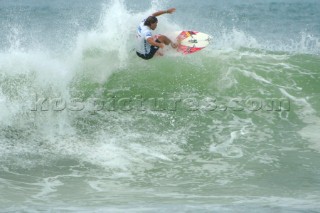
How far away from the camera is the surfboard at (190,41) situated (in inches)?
484

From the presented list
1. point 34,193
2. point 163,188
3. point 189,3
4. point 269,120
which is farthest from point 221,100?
point 189,3

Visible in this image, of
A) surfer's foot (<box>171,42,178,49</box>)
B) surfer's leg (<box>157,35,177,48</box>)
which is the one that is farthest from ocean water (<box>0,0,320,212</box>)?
surfer's leg (<box>157,35,177,48</box>)

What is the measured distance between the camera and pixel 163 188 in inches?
311

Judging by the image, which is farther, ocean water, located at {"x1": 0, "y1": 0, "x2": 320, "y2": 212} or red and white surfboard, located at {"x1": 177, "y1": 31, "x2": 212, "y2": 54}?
red and white surfboard, located at {"x1": 177, "y1": 31, "x2": 212, "y2": 54}

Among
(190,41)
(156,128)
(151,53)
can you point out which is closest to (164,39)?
(151,53)

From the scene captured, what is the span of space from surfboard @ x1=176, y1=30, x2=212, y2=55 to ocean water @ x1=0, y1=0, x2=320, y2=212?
0.29m

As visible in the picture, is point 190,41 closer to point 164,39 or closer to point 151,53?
point 164,39

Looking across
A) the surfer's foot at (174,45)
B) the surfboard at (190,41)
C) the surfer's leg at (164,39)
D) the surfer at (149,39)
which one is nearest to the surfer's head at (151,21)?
the surfer at (149,39)

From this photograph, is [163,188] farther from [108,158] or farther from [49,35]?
[49,35]

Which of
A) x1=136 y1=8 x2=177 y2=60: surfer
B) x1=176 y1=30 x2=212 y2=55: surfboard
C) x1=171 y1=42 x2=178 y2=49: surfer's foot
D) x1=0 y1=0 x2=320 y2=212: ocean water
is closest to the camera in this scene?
x1=0 y1=0 x2=320 y2=212: ocean water

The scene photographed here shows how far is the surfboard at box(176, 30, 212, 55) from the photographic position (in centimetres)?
1230

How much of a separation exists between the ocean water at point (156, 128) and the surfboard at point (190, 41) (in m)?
0.29

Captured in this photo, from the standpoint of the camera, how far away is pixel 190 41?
40.7 ft

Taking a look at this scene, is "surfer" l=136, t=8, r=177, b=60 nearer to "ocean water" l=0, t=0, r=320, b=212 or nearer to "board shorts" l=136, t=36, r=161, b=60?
"board shorts" l=136, t=36, r=161, b=60
